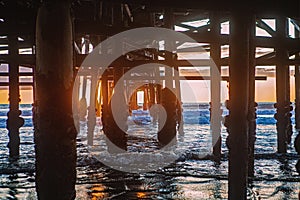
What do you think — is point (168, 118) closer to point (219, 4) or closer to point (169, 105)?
point (169, 105)

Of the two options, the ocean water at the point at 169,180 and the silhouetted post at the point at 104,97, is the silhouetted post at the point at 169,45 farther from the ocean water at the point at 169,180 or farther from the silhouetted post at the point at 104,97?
the ocean water at the point at 169,180

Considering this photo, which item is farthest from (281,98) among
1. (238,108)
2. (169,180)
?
(238,108)

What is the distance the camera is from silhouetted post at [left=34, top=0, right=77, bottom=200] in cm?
307

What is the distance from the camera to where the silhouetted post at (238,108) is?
3236 millimetres

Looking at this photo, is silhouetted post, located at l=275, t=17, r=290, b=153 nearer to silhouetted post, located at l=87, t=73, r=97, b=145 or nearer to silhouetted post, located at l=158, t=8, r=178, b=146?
silhouetted post, located at l=158, t=8, r=178, b=146

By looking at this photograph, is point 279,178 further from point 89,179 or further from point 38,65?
point 38,65

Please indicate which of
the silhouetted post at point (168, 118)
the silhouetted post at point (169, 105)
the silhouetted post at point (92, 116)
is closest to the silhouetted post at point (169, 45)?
the silhouetted post at point (169, 105)

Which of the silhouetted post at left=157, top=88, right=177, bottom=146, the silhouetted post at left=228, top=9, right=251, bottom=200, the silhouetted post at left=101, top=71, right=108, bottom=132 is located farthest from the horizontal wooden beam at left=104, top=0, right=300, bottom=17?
the silhouetted post at left=157, top=88, right=177, bottom=146

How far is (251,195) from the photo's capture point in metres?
5.22

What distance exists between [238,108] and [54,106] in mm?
1369

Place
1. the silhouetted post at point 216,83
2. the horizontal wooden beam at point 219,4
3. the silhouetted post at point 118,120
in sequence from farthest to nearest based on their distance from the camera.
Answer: the silhouetted post at point 118,120 < the silhouetted post at point 216,83 < the horizontal wooden beam at point 219,4

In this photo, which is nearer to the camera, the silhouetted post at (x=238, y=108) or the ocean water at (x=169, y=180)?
the silhouetted post at (x=238, y=108)

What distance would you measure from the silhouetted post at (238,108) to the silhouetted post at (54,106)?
1.21 m

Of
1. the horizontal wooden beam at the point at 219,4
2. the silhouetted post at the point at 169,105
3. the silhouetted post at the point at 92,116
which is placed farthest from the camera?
the silhouetted post at the point at 92,116
